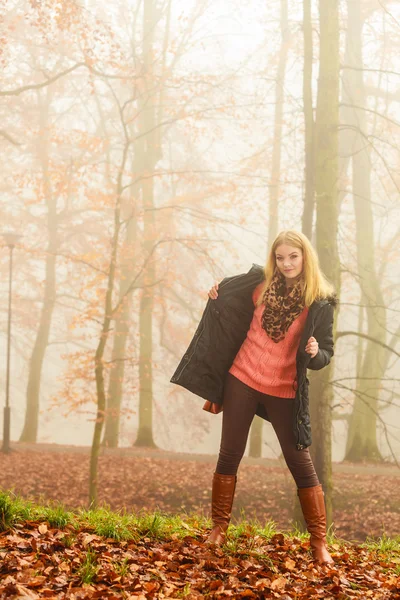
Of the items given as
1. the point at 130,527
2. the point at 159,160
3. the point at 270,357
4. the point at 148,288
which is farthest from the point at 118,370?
the point at 270,357

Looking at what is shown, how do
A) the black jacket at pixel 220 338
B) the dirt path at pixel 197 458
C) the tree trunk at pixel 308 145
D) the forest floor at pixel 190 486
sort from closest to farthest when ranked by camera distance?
the black jacket at pixel 220 338, the tree trunk at pixel 308 145, the forest floor at pixel 190 486, the dirt path at pixel 197 458

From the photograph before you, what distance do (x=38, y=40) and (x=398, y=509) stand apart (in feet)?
48.3

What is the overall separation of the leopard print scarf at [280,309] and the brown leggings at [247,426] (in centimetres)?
40

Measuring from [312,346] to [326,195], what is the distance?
394 cm

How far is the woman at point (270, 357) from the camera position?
4.19 m

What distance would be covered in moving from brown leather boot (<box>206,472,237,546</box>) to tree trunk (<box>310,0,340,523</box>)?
3215 mm

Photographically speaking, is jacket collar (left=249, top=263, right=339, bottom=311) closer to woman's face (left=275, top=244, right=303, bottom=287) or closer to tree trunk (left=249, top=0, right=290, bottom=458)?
woman's face (left=275, top=244, right=303, bottom=287)

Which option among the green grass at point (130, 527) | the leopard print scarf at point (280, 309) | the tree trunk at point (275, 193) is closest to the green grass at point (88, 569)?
the green grass at point (130, 527)

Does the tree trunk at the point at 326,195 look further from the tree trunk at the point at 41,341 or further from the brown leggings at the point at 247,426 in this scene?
the tree trunk at the point at 41,341

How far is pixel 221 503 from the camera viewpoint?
14.5 feet

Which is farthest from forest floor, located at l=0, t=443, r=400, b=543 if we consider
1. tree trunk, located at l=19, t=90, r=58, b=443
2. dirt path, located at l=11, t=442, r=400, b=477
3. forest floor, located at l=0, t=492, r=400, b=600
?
forest floor, located at l=0, t=492, r=400, b=600

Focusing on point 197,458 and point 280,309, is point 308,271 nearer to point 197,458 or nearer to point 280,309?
point 280,309

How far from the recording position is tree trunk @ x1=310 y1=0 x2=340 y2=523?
7.46 metres

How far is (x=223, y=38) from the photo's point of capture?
20.2 m
